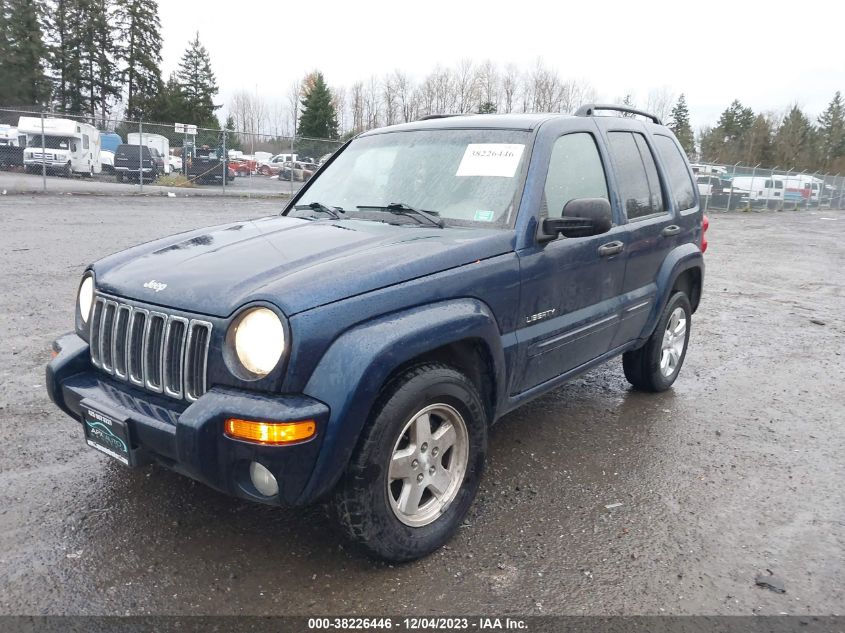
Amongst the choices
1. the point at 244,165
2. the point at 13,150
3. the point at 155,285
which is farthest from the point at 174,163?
the point at 155,285

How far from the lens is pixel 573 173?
372 centimetres

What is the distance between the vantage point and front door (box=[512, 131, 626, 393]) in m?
3.28

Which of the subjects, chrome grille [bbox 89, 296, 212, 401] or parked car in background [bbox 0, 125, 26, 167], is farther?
parked car in background [bbox 0, 125, 26, 167]

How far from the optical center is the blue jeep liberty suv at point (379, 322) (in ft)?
7.70

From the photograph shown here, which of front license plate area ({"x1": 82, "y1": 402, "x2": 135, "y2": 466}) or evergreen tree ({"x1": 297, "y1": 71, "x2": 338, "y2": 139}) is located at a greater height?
evergreen tree ({"x1": 297, "y1": 71, "x2": 338, "y2": 139})

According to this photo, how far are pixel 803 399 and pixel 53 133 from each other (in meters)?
26.7

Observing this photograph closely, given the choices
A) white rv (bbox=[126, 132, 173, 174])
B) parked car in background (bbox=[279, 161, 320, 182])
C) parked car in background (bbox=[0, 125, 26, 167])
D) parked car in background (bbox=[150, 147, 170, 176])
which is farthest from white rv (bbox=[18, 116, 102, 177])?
parked car in background (bbox=[279, 161, 320, 182])

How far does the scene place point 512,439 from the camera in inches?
162

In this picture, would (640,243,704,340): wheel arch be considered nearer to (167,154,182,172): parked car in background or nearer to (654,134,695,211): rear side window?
(654,134,695,211): rear side window

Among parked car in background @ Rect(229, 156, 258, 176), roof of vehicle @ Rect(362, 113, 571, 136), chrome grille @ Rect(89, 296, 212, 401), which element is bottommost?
chrome grille @ Rect(89, 296, 212, 401)

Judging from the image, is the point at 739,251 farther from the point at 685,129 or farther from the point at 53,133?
the point at 685,129

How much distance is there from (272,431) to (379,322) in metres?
0.58

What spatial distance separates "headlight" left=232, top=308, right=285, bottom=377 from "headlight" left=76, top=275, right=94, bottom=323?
3.71 ft

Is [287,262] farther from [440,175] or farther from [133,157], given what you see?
[133,157]
